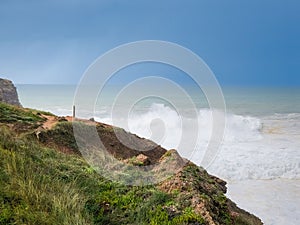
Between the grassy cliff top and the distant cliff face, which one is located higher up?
the distant cliff face

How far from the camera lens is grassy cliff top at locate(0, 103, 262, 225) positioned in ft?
18.5

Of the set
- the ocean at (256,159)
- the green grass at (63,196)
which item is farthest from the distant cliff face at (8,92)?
the green grass at (63,196)

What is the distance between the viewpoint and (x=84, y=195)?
22.2ft

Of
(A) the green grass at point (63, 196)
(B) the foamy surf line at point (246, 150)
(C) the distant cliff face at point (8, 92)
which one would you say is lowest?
(A) the green grass at point (63, 196)

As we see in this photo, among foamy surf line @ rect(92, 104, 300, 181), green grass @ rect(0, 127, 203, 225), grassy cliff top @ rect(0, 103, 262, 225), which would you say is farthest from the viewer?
foamy surf line @ rect(92, 104, 300, 181)

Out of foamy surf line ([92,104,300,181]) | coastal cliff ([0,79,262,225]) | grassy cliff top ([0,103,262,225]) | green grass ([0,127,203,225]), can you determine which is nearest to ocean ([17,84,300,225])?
foamy surf line ([92,104,300,181])

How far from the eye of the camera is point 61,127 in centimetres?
1129

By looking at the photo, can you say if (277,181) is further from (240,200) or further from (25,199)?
(25,199)

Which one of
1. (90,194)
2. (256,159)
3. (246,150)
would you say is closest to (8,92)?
(256,159)

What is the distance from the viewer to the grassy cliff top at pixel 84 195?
5629 mm

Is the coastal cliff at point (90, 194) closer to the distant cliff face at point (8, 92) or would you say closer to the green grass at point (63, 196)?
the green grass at point (63, 196)

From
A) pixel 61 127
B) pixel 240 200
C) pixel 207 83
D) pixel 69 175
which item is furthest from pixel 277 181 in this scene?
pixel 69 175

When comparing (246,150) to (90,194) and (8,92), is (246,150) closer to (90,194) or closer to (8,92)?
(8,92)

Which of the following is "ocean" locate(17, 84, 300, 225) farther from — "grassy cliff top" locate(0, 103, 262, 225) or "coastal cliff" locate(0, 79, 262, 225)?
"grassy cliff top" locate(0, 103, 262, 225)
